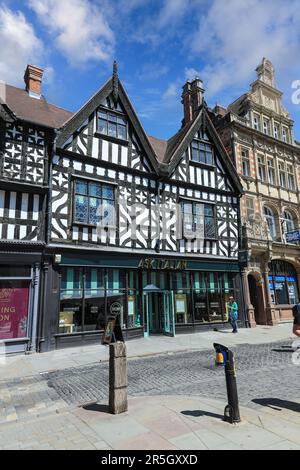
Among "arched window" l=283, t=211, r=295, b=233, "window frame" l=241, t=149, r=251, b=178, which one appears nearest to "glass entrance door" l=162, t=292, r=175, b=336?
"window frame" l=241, t=149, r=251, b=178

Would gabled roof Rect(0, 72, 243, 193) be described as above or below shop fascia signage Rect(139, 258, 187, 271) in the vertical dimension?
above

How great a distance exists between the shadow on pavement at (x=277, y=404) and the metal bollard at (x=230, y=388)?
41.7 inches

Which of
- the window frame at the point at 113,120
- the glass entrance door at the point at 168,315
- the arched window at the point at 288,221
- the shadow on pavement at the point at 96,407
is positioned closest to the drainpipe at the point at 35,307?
the glass entrance door at the point at 168,315

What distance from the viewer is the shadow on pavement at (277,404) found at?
506cm

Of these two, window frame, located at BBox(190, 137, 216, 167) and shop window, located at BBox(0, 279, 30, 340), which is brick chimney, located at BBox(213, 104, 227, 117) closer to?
window frame, located at BBox(190, 137, 216, 167)

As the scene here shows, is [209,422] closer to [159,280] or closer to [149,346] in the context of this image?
[149,346]

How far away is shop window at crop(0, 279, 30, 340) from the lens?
432 inches

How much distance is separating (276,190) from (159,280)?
11.1 metres

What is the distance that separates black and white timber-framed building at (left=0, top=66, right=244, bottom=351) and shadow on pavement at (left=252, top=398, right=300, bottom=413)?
7.97m

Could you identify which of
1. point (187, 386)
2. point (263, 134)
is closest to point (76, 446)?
point (187, 386)

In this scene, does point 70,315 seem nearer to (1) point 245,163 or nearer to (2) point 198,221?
(2) point 198,221

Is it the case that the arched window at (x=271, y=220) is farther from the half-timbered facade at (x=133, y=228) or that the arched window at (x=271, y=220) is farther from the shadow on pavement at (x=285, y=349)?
the shadow on pavement at (x=285, y=349)

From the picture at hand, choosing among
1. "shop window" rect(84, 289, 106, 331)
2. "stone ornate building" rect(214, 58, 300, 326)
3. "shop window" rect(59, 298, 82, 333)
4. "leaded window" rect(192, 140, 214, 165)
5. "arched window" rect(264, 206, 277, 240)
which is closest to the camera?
"shop window" rect(59, 298, 82, 333)
